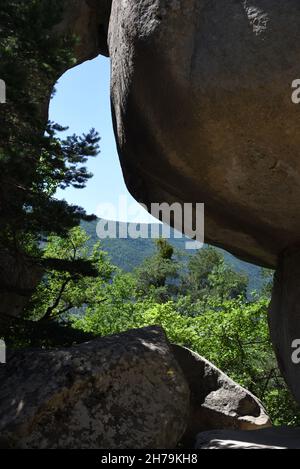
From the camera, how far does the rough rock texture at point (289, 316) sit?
6328 mm

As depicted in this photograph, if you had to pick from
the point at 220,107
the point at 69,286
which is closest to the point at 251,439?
the point at 220,107

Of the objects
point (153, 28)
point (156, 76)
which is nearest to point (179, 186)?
point (156, 76)

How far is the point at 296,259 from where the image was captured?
6523 millimetres

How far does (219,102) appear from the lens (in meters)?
5.12

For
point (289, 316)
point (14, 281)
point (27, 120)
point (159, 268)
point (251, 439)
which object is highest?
point (159, 268)

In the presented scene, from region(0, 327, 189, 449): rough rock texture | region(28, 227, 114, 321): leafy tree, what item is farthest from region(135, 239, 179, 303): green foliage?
region(0, 327, 189, 449): rough rock texture

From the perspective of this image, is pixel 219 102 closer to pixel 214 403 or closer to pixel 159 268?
pixel 214 403

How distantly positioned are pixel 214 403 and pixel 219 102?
3906 millimetres

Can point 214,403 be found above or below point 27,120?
below

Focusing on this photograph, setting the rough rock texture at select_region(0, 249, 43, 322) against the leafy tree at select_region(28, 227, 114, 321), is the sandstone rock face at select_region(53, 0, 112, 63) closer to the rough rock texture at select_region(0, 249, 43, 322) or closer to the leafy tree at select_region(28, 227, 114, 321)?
the leafy tree at select_region(28, 227, 114, 321)

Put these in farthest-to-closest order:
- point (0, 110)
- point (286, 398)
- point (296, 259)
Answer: point (286, 398) → point (0, 110) → point (296, 259)

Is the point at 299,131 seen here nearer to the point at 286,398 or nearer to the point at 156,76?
the point at 156,76

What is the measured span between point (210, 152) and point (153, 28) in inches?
47.0

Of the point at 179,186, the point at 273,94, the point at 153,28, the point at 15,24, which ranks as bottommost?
the point at 179,186
